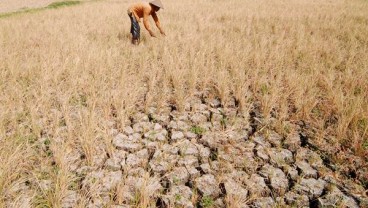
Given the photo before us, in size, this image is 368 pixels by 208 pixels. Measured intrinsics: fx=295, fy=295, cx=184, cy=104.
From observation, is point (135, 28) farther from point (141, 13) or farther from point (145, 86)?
point (145, 86)

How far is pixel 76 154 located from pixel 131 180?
700mm

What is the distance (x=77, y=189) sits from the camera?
2.48 meters

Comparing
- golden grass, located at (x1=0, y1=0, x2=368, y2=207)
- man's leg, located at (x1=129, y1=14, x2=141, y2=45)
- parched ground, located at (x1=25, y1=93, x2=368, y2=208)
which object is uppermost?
man's leg, located at (x1=129, y1=14, x2=141, y2=45)

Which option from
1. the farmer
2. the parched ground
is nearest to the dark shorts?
the farmer

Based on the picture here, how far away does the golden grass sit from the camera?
2.94 meters

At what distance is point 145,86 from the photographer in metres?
4.56

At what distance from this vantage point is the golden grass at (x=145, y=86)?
116 inches

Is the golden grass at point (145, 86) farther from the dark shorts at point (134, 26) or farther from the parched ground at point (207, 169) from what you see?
the dark shorts at point (134, 26)

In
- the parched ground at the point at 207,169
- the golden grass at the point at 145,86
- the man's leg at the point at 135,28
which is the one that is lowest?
the parched ground at the point at 207,169

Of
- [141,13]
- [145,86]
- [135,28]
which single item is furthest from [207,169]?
[141,13]

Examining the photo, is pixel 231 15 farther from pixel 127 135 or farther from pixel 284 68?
pixel 127 135

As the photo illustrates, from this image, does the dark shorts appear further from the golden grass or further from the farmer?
the golden grass

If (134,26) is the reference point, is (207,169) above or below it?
below

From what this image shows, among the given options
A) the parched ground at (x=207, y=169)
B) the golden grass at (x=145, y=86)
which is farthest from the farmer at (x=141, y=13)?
the parched ground at (x=207, y=169)
